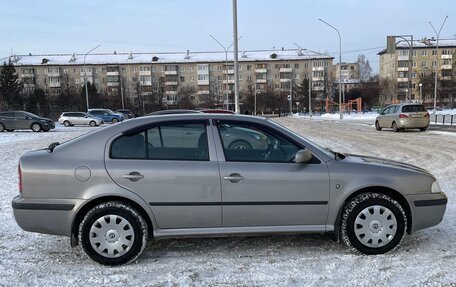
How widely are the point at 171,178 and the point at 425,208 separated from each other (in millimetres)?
2798

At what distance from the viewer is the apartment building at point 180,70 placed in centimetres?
10500

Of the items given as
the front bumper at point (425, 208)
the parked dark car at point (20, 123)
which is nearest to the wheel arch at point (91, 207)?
the front bumper at point (425, 208)

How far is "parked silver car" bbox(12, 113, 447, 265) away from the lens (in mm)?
4250

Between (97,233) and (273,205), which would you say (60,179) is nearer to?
(97,233)

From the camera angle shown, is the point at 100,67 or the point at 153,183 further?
the point at 100,67

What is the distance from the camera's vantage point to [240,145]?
4.48 metres

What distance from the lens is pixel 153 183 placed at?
4.24 metres

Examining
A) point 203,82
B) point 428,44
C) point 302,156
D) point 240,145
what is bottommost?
point 302,156

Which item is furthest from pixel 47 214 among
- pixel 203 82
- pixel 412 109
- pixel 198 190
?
pixel 203 82

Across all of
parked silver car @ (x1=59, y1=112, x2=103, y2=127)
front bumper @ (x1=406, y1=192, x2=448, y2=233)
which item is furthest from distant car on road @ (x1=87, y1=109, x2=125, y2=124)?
front bumper @ (x1=406, y1=192, x2=448, y2=233)

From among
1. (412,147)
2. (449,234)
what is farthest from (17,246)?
(412,147)

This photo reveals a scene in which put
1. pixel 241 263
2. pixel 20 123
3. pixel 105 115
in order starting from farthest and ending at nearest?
pixel 105 115 → pixel 20 123 → pixel 241 263

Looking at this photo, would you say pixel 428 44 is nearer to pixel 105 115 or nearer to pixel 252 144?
pixel 105 115

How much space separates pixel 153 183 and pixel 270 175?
1.21m
